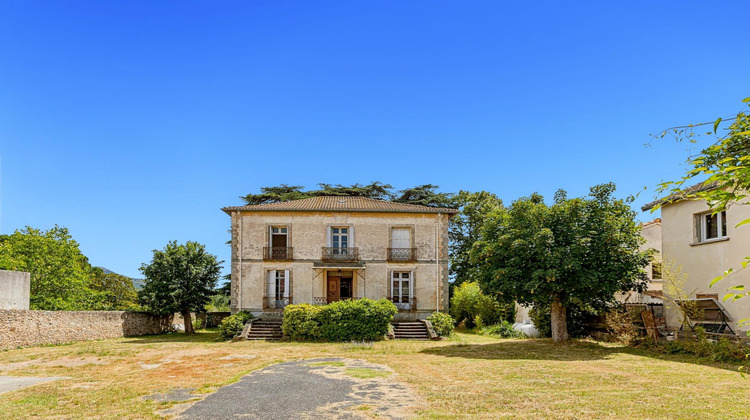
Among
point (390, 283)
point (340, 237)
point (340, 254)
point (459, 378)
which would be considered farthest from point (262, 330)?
point (459, 378)

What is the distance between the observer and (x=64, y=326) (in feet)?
73.0

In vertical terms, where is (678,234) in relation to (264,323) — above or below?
above

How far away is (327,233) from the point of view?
2634 cm

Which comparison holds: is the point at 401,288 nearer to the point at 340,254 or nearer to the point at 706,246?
the point at 340,254

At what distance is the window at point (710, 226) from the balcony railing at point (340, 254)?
14.7m

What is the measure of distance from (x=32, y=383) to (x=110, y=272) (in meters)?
31.7

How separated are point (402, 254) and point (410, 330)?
4010mm

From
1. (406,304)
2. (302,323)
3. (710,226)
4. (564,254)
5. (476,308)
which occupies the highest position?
(710,226)

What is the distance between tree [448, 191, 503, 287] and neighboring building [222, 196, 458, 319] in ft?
43.7

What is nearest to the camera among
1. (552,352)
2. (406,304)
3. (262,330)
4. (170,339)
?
(552,352)

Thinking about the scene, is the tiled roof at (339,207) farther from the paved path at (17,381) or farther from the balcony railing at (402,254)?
the paved path at (17,381)

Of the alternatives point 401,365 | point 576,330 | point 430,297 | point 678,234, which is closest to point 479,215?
point 430,297

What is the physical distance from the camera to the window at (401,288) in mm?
26266

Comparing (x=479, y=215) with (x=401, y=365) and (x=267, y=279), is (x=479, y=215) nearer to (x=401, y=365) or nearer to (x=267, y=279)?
(x=267, y=279)
